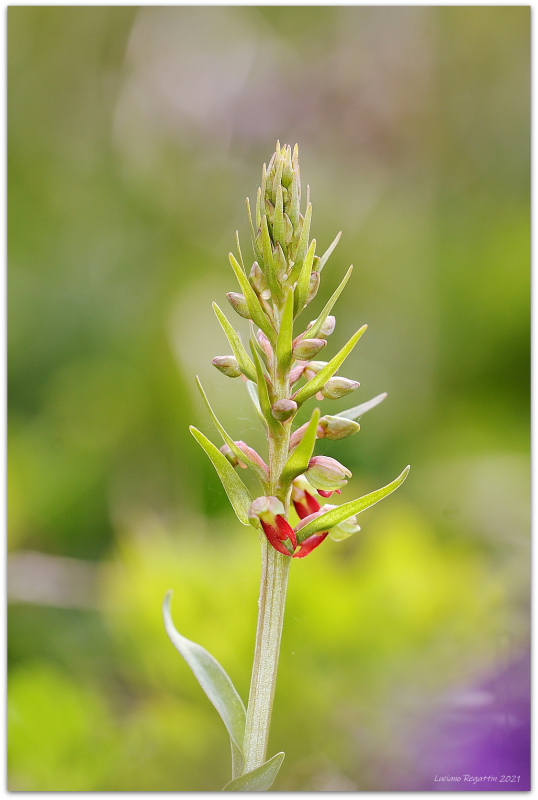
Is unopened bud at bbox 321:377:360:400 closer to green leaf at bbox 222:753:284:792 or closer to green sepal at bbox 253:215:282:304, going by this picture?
green sepal at bbox 253:215:282:304

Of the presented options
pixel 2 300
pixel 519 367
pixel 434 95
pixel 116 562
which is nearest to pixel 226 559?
pixel 116 562

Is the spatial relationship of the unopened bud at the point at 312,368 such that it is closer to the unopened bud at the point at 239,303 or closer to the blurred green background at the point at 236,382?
the unopened bud at the point at 239,303

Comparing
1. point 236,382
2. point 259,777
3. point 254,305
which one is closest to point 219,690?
point 259,777

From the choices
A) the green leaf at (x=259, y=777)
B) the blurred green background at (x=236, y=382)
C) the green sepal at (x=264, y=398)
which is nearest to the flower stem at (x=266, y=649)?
the green leaf at (x=259, y=777)

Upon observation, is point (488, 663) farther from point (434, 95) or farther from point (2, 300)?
point (434, 95)

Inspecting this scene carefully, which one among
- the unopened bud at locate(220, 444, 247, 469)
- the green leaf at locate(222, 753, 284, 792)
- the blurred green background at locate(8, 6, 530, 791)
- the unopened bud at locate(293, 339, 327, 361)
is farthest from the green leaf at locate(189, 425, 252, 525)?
the blurred green background at locate(8, 6, 530, 791)
